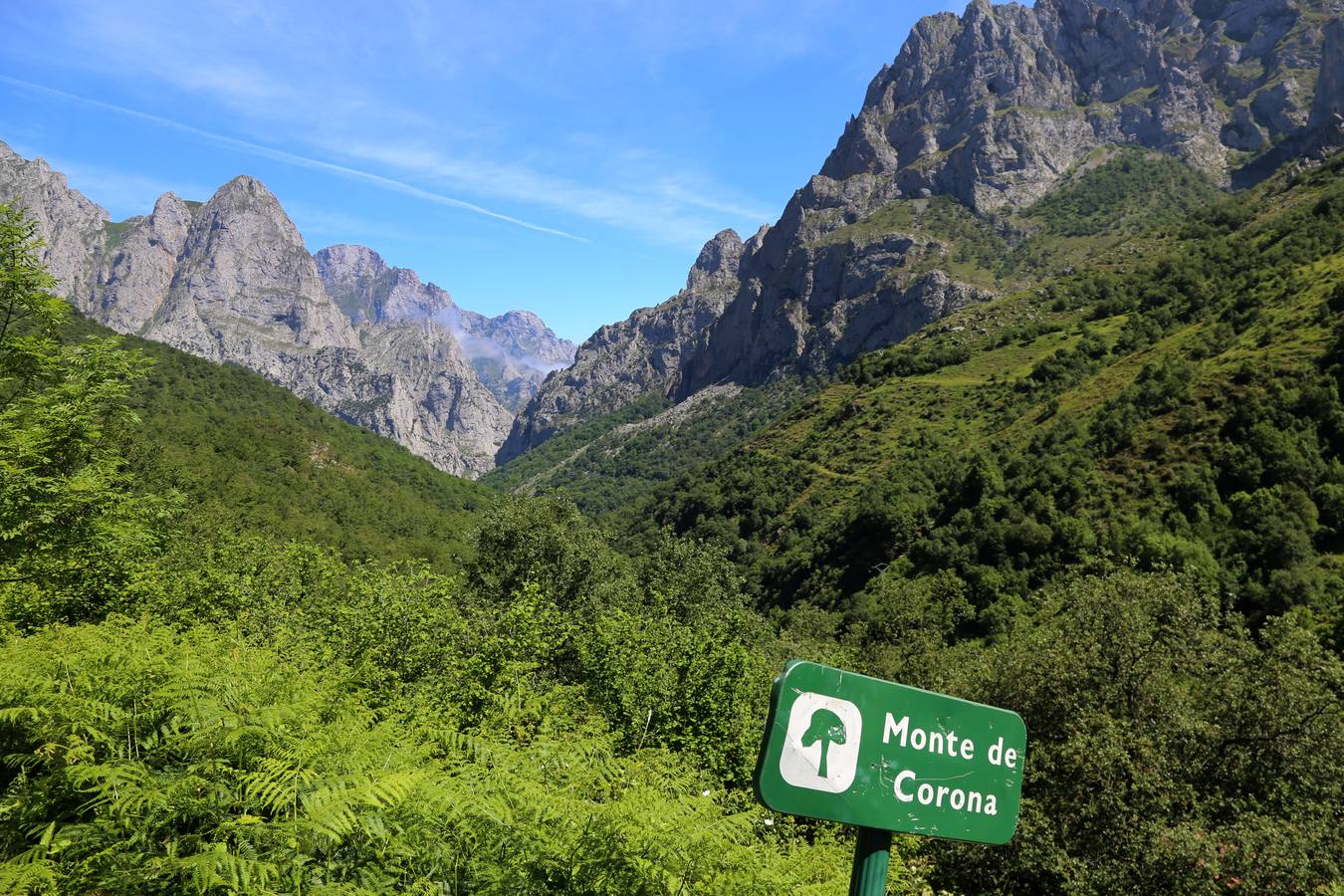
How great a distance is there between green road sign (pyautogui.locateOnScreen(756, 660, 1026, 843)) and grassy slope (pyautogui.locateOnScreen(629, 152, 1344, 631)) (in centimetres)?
5377

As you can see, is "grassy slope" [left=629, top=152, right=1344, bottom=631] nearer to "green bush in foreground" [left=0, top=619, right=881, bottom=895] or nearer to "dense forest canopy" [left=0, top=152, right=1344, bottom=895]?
"dense forest canopy" [left=0, top=152, right=1344, bottom=895]

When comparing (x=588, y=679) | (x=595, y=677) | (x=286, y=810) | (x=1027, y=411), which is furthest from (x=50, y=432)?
(x=1027, y=411)

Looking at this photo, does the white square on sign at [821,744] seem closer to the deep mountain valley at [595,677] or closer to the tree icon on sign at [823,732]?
the tree icon on sign at [823,732]

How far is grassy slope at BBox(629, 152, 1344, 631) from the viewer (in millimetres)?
59031

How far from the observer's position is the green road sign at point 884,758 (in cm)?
253

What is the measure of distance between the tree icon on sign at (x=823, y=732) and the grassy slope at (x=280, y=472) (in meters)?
51.9

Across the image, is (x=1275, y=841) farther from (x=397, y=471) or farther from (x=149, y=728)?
(x=397, y=471)

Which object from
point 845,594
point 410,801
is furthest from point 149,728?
point 845,594

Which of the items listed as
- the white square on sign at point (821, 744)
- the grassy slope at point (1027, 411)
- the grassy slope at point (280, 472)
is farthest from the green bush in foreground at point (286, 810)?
the grassy slope at point (1027, 411)

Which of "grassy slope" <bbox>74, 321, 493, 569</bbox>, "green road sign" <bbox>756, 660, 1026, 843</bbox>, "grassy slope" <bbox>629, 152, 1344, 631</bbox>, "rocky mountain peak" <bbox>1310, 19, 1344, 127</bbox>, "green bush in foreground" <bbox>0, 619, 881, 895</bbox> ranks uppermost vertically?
"rocky mountain peak" <bbox>1310, 19, 1344, 127</bbox>

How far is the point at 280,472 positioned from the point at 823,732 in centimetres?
12109

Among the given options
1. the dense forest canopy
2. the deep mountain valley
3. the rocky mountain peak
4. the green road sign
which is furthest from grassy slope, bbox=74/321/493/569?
the rocky mountain peak

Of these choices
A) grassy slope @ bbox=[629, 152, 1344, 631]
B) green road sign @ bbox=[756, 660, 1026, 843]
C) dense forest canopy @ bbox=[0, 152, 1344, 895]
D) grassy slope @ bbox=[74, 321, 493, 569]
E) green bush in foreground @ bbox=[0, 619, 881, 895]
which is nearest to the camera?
green road sign @ bbox=[756, 660, 1026, 843]

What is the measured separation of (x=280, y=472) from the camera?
105938 mm
